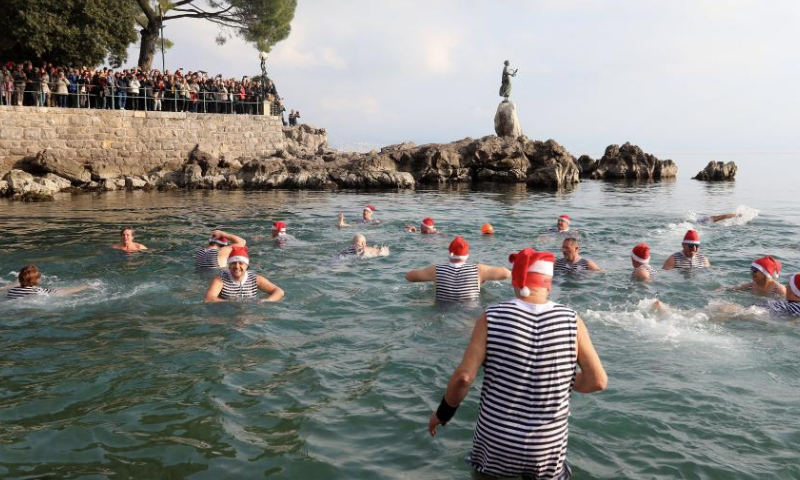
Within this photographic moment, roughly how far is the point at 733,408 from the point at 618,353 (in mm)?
1691

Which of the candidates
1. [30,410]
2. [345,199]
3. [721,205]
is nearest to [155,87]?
[345,199]

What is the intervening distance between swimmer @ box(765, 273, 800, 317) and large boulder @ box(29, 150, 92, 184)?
28.6 m

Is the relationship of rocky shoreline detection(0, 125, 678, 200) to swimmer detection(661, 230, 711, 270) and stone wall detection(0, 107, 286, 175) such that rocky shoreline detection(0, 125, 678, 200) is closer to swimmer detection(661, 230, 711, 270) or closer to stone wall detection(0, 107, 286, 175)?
stone wall detection(0, 107, 286, 175)

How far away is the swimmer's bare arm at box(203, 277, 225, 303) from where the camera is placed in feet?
31.2

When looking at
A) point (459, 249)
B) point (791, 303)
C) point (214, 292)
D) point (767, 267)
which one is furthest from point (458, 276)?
point (767, 267)

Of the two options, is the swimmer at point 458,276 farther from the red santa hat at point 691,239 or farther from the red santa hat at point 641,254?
the red santa hat at point 691,239

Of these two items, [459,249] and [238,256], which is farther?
[238,256]

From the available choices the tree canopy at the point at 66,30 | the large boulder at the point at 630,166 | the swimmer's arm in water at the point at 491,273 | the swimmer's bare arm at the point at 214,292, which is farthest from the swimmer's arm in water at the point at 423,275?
the large boulder at the point at 630,166

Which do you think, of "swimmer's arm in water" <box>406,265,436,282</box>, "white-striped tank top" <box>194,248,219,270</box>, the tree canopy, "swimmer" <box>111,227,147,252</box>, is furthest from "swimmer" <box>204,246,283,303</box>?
the tree canopy

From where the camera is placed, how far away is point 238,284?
9.71m

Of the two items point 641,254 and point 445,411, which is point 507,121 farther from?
point 445,411

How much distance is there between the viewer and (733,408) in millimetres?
6383

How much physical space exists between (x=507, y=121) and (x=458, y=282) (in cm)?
3391

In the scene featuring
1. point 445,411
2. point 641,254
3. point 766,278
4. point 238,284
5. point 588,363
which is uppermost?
point 588,363
